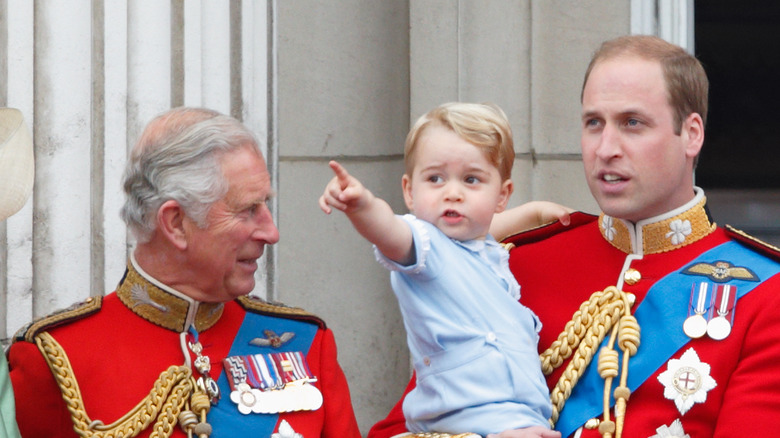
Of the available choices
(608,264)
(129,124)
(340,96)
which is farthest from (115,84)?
(608,264)

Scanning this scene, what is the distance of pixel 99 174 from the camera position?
13.2 feet

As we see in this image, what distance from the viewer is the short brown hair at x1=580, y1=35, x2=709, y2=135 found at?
2879 mm

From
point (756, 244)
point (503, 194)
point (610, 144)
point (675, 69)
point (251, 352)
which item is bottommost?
point (251, 352)

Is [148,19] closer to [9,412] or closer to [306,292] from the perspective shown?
[306,292]

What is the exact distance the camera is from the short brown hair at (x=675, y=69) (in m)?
2.88

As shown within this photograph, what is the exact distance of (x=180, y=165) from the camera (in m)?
2.78

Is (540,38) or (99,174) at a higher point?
(540,38)

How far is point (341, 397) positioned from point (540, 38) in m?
1.96

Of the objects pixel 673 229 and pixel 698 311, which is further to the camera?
pixel 673 229

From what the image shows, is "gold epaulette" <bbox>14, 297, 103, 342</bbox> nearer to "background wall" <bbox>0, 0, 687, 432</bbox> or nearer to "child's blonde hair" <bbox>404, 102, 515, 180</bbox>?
"child's blonde hair" <bbox>404, 102, 515, 180</bbox>

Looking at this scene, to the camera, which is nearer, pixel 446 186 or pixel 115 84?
pixel 446 186

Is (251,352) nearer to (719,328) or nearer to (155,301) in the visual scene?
(155,301)

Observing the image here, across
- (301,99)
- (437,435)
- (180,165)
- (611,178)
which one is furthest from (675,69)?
(301,99)

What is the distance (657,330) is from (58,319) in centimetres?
126
